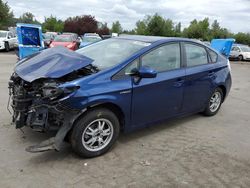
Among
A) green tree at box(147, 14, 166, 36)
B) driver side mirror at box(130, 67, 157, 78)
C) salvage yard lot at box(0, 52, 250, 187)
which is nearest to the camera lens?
salvage yard lot at box(0, 52, 250, 187)

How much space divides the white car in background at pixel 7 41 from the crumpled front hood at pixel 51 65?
58.6ft

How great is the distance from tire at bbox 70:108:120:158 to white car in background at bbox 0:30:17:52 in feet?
61.6

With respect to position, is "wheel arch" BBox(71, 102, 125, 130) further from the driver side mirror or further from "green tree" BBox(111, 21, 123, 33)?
"green tree" BBox(111, 21, 123, 33)

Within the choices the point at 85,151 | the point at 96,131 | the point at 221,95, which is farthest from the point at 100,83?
the point at 221,95

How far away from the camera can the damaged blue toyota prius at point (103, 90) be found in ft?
11.7

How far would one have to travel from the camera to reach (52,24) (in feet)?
215

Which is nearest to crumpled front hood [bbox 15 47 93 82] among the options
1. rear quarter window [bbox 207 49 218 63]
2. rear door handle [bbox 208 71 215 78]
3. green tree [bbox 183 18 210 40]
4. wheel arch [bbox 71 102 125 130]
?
wheel arch [bbox 71 102 125 130]

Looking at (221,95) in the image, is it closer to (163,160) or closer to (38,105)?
(163,160)

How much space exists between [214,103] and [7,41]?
1863 centimetres

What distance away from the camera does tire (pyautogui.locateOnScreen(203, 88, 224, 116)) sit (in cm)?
570

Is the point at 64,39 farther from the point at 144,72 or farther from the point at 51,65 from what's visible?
the point at 144,72

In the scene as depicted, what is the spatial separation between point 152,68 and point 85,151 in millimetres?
1604

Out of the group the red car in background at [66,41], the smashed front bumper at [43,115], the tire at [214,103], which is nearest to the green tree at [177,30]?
the red car in background at [66,41]

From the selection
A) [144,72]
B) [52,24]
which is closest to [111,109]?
[144,72]
